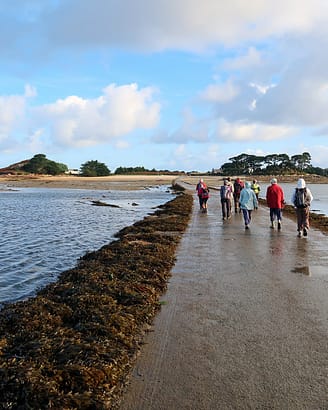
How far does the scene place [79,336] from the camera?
18.0 feet

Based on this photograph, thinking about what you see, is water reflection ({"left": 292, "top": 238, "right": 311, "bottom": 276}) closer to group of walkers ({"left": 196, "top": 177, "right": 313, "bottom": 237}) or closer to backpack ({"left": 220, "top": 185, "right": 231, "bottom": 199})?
group of walkers ({"left": 196, "top": 177, "right": 313, "bottom": 237})

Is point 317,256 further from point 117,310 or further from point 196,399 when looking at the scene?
point 196,399

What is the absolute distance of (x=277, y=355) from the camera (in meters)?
5.13

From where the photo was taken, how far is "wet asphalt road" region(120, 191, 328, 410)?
4.20 meters

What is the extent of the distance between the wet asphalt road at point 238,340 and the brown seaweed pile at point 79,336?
26cm

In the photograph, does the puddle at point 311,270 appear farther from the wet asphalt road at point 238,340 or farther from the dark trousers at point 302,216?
the dark trousers at point 302,216

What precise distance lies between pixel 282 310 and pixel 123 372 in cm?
322

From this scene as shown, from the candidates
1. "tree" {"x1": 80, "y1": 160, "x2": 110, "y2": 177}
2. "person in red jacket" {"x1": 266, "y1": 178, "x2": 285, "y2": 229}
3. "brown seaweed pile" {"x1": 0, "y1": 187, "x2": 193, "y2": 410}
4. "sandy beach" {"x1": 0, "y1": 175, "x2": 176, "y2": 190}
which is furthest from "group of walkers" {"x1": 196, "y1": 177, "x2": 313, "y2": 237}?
"tree" {"x1": 80, "y1": 160, "x2": 110, "y2": 177}

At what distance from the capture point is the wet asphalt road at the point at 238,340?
4.20m

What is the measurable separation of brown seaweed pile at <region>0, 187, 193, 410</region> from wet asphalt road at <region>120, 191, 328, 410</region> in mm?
257

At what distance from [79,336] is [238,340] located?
6.92ft

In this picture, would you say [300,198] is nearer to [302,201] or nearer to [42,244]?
[302,201]

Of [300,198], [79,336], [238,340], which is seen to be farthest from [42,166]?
[238,340]

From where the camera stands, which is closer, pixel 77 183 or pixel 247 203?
pixel 247 203
